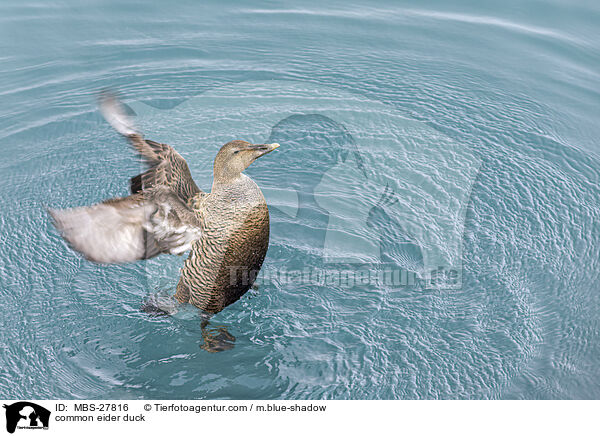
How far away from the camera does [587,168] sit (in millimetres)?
4047

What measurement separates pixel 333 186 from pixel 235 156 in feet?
4.60

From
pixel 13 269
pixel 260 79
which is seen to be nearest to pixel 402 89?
pixel 260 79

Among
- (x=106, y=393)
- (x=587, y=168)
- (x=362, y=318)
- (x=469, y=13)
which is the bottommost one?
(x=106, y=393)

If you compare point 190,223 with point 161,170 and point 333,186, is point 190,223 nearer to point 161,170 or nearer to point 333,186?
point 161,170

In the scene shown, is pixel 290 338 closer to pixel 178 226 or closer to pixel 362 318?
pixel 362 318

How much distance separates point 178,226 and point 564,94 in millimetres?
3677

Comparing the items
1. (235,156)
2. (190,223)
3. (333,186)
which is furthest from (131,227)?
(333,186)

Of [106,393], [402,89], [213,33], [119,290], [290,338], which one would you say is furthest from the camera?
[213,33]

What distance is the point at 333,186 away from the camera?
3986 mm
